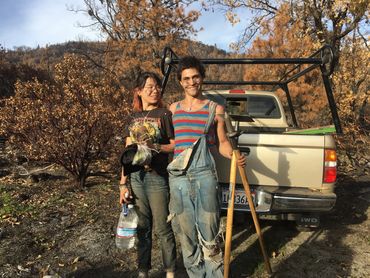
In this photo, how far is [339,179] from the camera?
741cm

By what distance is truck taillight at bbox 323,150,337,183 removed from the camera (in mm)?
3920

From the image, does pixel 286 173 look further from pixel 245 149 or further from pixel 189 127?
pixel 189 127

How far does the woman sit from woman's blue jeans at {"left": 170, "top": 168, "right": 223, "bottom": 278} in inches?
12.0

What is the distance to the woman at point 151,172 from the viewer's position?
3.01m

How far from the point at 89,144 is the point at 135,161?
12.5ft

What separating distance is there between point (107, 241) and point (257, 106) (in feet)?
10.6

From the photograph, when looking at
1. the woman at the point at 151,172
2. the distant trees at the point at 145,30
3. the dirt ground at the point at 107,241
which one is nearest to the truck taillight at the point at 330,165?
the dirt ground at the point at 107,241

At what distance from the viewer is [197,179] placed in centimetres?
268

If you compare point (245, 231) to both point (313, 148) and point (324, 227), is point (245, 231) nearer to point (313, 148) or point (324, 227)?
point (324, 227)

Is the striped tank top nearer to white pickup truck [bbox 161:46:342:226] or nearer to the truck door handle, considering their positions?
the truck door handle

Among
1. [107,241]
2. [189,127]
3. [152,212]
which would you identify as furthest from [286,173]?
[107,241]

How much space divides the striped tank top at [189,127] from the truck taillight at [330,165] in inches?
68.0

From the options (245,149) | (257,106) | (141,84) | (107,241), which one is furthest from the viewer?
(257,106)

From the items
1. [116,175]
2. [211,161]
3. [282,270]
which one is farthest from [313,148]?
[116,175]
